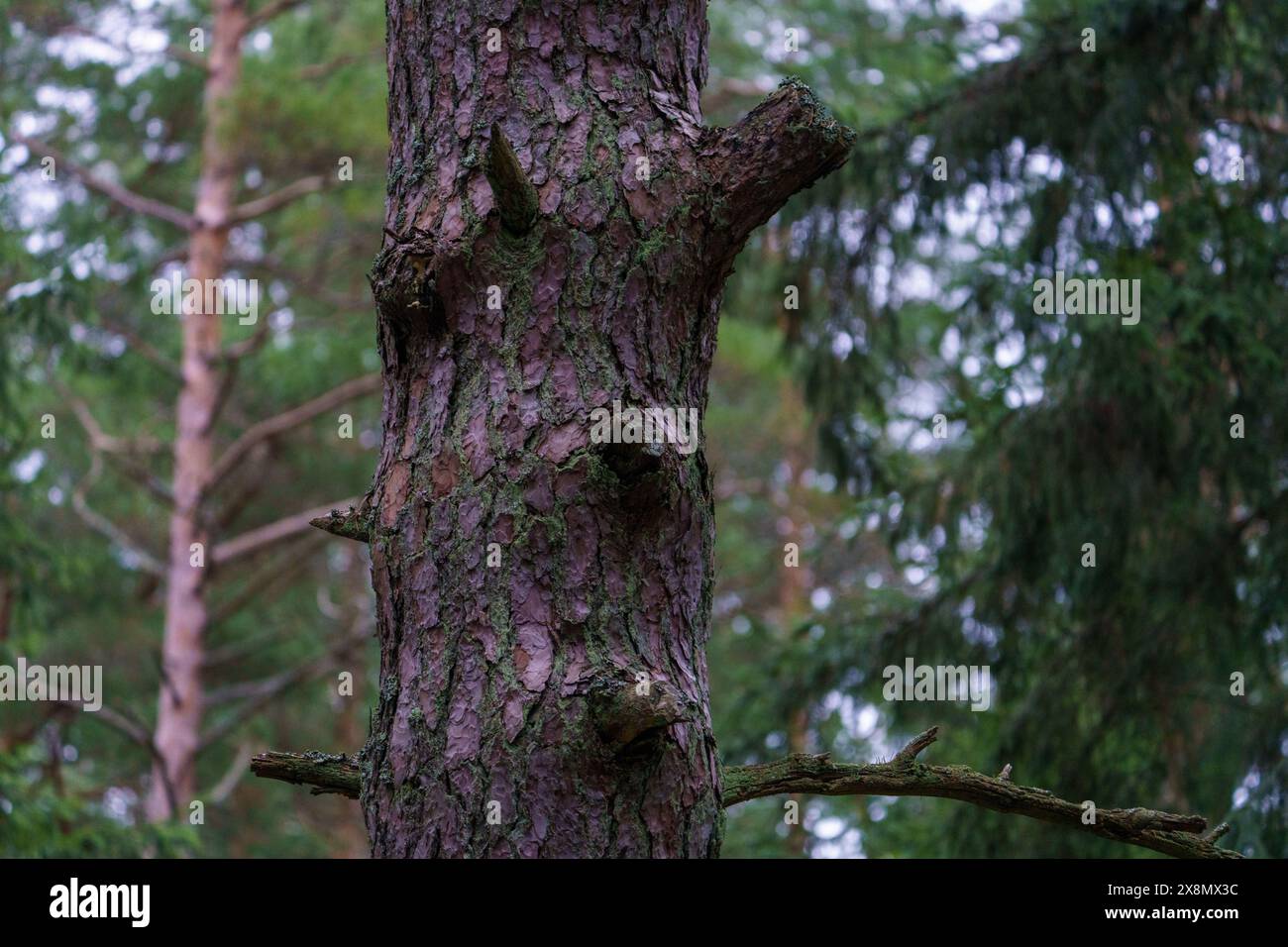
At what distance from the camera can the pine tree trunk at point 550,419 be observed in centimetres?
203

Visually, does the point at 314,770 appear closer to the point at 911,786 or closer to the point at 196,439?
the point at 911,786

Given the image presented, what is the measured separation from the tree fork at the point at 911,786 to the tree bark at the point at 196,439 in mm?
7782

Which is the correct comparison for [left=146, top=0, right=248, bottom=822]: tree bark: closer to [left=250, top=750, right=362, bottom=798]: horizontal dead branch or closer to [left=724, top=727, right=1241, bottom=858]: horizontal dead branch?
[left=250, top=750, right=362, bottom=798]: horizontal dead branch

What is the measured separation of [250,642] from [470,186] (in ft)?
33.3

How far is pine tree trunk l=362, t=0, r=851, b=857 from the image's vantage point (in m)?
2.03

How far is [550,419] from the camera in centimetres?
213

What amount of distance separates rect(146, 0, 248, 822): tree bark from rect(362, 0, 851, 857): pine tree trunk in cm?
795

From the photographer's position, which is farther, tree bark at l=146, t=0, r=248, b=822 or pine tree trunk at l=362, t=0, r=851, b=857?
tree bark at l=146, t=0, r=248, b=822

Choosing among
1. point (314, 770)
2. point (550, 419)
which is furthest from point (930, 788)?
point (314, 770)

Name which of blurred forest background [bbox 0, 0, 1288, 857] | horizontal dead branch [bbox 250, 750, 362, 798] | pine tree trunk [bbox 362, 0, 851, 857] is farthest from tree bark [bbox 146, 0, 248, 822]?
pine tree trunk [bbox 362, 0, 851, 857]

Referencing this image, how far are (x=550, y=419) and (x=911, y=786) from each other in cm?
88

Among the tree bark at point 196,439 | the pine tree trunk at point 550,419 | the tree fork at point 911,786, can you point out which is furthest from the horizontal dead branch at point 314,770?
the tree bark at point 196,439

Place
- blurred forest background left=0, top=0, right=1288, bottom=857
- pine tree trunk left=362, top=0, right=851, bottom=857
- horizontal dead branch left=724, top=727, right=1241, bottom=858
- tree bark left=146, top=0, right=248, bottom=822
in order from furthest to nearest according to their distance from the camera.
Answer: tree bark left=146, top=0, right=248, bottom=822 → blurred forest background left=0, top=0, right=1288, bottom=857 → horizontal dead branch left=724, top=727, right=1241, bottom=858 → pine tree trunk left=362, top=0, right=851, bottom=857

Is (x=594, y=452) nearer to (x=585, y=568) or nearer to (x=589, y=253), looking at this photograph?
(x=585, y=568)
